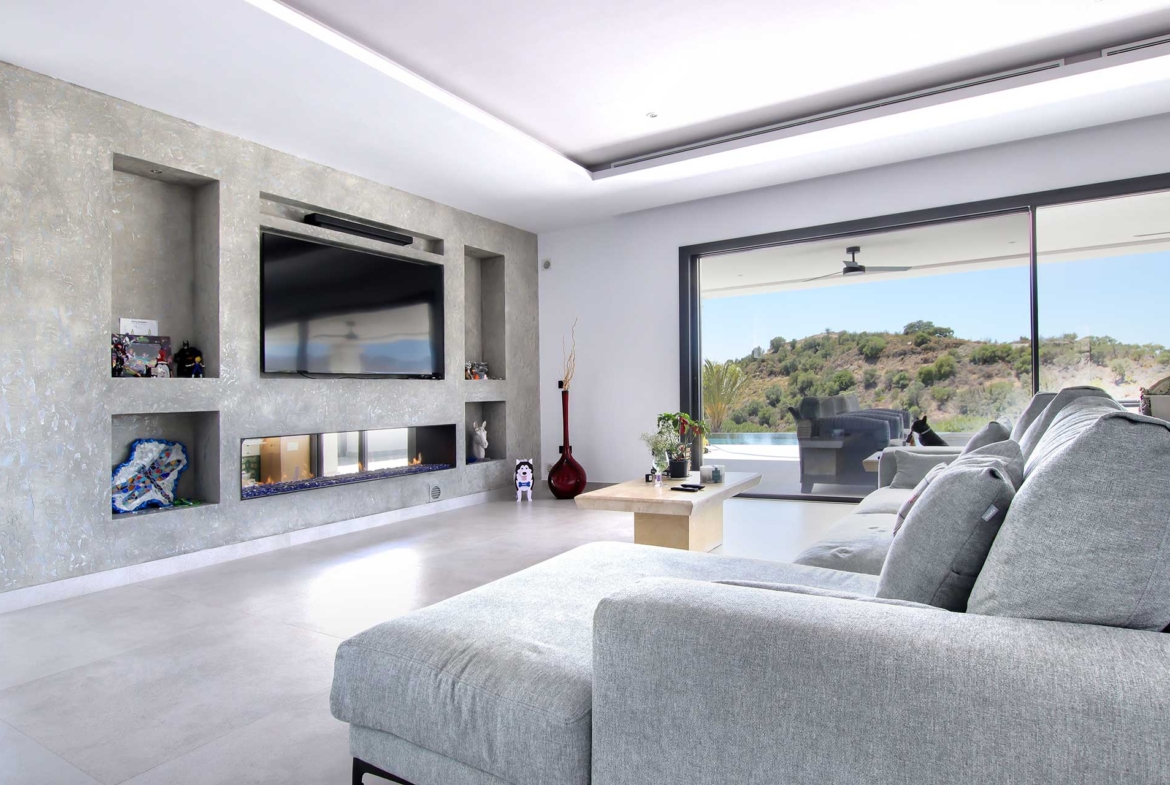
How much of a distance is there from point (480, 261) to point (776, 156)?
3.03 metres

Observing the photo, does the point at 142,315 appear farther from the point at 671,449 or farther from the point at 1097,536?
the point at 1097,536

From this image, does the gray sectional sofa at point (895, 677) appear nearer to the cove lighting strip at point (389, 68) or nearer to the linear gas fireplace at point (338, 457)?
the cove lighting strip at point (389, 68)

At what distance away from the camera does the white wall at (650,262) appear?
187 inches

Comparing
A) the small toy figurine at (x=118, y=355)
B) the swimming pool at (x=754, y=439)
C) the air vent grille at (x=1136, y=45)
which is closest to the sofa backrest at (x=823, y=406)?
the swimming pool at (x=754, y=439)

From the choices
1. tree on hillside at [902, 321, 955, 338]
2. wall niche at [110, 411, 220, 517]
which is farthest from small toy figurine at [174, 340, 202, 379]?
tree on hillside at [902, 321, 955, 338]

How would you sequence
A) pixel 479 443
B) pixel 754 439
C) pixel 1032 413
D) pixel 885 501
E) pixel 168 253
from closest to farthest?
pixel 1032 413, pixel 885 501, pixel 168 253, pixel 754 439, pixel 479 443

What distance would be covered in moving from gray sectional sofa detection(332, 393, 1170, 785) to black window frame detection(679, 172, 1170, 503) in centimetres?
422

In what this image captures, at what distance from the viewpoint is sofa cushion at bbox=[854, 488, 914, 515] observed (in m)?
2.97

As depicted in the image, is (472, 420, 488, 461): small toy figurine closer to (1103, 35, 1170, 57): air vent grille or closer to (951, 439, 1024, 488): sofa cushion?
(951, 439, 1024, 488): sofa cushion

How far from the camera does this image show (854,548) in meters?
2.18

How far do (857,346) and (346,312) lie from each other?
3938mm

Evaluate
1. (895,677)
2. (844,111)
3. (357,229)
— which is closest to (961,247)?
(844,111)

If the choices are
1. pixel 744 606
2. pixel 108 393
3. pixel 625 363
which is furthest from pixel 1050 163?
pixel 108 393

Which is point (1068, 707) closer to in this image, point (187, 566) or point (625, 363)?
point (187, 566)
